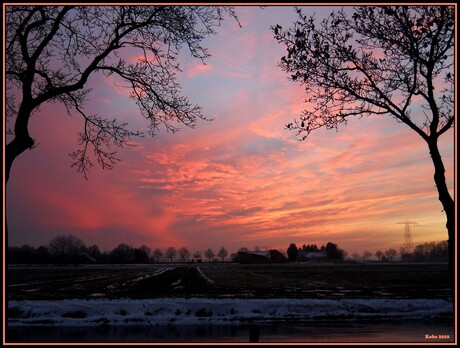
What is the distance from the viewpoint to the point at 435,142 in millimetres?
16000

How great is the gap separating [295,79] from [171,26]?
4.93 metres

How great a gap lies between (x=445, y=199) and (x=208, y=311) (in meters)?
10.6

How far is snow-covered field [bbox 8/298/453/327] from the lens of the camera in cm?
1880

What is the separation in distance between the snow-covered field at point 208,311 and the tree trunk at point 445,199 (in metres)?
6.10

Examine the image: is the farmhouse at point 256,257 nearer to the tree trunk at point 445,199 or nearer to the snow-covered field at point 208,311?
the snow-covered field at point 208,311

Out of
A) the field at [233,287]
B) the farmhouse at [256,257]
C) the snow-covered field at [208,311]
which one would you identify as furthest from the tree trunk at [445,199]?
the farmhouse at [256,257]

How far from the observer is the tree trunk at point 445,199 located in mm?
14453

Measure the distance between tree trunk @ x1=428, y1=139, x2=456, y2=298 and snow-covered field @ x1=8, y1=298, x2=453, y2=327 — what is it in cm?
610

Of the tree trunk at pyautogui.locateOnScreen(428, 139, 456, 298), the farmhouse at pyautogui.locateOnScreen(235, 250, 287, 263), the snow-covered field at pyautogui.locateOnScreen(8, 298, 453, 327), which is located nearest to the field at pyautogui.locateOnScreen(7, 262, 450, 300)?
the snow-covered field at pyautogui.locateOnScreen(8, 298, 453, 327)

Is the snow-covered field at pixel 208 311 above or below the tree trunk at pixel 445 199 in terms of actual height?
below

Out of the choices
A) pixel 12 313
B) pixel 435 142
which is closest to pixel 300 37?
pixel 435 142

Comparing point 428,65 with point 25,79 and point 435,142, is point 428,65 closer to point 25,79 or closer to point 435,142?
point 435,142

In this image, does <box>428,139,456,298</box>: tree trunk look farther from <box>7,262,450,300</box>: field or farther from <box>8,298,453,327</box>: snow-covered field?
<box>7,262,450,300</box>: field

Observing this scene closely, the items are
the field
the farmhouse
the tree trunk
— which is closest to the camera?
the tree trunk
